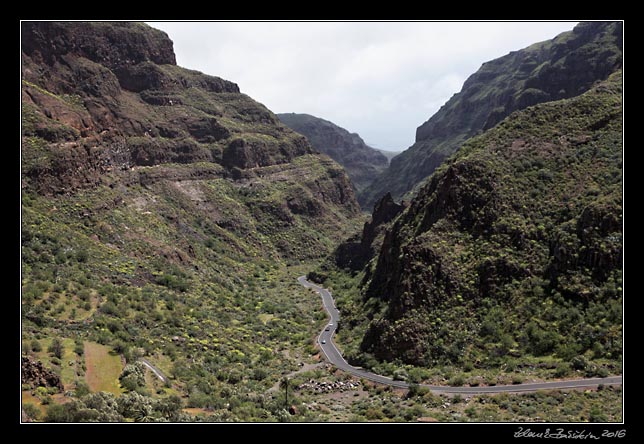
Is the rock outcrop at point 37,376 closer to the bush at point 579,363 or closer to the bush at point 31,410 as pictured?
the bush at point 31,410

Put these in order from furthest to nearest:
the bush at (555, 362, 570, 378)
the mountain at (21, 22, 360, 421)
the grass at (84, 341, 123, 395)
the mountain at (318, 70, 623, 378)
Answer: the mountain at (318, 70, 623, 378) < the mountain at (21, 22, 360, 421) < the bush at (555, 362, 570, 378) < the grass at (84, 341, 123, 395)

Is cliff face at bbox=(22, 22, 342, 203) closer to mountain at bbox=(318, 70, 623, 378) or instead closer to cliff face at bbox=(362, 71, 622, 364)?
mountain at bbox=(318, 70, 623, 378)

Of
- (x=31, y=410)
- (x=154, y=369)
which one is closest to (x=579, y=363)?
(x=154, y=369)

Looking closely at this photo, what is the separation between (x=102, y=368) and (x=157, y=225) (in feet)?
154

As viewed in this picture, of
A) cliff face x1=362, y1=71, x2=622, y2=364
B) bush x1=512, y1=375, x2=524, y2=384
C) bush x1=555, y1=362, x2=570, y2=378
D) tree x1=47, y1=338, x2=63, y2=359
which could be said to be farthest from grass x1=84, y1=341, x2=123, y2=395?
bush x1=555, y1=362, x2=570, y2=378

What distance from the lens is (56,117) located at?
80312 mm

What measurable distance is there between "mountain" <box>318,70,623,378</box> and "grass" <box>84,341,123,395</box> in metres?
23.7

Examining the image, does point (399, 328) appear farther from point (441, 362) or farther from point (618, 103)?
point (618, 103)

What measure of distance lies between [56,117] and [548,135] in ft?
264

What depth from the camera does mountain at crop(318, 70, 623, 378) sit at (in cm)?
4222

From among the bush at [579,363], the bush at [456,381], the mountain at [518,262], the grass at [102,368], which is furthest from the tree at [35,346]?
the bush at [579,363]

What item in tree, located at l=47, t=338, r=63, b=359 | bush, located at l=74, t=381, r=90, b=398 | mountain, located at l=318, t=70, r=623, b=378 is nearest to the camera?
bush, located at l=74, t=381, r=90, b=398

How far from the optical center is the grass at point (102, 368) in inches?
1347

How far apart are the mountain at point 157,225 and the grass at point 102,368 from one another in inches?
7.0
